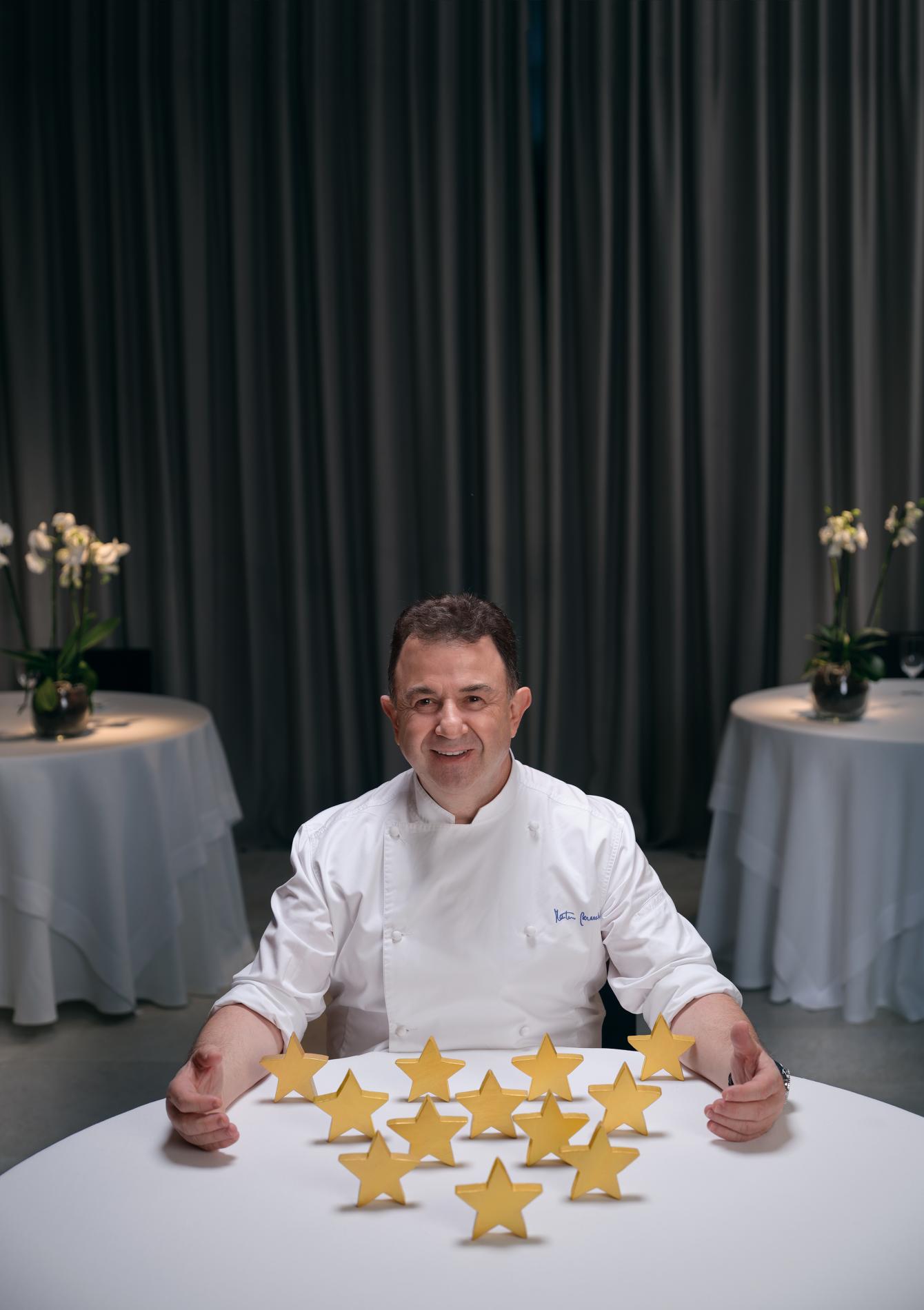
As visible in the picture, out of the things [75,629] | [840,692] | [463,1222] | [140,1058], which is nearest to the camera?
[463,1222]

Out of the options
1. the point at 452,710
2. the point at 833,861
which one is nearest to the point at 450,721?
the point at 452,710

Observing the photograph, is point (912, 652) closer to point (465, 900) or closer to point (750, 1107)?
point (465, 900)

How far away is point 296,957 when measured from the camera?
170 cm

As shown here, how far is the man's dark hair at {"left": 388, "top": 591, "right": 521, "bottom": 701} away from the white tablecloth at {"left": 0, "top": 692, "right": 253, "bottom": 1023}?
1869 mm

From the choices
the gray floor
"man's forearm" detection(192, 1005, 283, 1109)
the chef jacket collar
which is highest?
the chef jacket collar

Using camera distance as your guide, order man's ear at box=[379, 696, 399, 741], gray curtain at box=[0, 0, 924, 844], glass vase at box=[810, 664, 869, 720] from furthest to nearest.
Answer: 1. gray curtain at box=[0, 0, 924, 844]
2. glass vase at box=[810, 664, 869, 720]
3. man's ear at box=[379, 696, 399, 741]

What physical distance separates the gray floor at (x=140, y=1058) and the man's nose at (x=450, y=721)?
66.0 inches

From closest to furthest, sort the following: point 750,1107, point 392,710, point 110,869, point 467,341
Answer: point 750,1107
point 392,710
point 110,869
point 467,341

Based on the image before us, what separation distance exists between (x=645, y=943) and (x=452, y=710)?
0.40 meters

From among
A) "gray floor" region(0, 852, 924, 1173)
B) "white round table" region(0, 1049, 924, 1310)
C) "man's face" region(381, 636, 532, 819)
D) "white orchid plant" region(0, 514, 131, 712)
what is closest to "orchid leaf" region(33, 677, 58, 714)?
"white orchid plant" region(0, 514, 131, 712)

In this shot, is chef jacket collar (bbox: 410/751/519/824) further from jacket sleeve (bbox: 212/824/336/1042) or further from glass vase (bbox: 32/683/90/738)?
glass vase (bbox: 32/683/90/738)

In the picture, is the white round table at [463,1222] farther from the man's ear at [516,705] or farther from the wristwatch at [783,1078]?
the man's ear at [516,705]

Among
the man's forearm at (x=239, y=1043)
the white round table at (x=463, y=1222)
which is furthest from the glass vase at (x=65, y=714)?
the white round table at (x=463, y=1222)

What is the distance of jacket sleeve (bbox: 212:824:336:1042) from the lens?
1.62m
